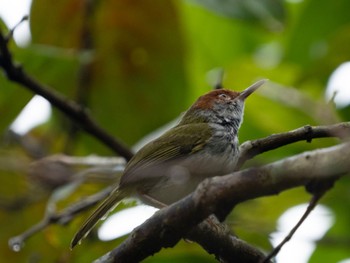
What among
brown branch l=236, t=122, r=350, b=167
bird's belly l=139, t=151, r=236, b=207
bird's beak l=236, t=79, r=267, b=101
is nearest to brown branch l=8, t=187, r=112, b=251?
bird's belly l=139, t=151, r=236, b=207

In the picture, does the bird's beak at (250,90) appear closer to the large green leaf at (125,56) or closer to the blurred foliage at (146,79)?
the blurred foliage at (146,79)

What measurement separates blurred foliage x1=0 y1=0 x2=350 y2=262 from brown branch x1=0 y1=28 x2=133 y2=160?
0.32 m

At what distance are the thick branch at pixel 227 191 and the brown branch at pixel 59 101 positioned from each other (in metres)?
2.05

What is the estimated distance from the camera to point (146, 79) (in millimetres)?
6715

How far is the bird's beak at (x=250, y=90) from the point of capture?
609 centimetres

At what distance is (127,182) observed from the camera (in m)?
4.91

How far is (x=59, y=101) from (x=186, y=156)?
90 centimetres

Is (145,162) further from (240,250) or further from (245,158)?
(240,250)

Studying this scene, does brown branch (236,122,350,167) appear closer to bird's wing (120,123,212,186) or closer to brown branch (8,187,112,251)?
bird's wing (120,123,212,186)

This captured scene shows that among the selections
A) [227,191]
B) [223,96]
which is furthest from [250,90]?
[227,191]

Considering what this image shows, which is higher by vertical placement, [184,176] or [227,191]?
[184,176]

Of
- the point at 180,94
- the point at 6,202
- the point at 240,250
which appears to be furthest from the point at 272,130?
the point at 240,250

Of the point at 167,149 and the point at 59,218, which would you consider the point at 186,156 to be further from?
the point at 59,218

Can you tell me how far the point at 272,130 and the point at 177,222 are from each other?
3095 millimetres
